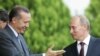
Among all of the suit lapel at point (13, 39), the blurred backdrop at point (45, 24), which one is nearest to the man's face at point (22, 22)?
the suit lapel at point (13, 39)

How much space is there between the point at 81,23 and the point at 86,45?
352 mm

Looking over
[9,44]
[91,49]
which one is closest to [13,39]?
[9,44]

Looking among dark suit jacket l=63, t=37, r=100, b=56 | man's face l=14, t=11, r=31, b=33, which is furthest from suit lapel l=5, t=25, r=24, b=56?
dark suit jacket l=63, t=37, r=100, b=56

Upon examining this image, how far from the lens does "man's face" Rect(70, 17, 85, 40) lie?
29.9 ft

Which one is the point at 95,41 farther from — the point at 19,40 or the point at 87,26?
the point at 19,40

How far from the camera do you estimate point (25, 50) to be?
9.23 metres

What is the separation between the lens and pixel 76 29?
9.12 m

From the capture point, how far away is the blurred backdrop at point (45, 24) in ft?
71.0

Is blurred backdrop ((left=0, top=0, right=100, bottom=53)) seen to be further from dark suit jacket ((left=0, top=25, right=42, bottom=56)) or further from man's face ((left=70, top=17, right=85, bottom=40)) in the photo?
dark suit jacket ((left=0, top=25, right=42, bottom=56))

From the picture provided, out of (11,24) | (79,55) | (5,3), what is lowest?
(5,3)

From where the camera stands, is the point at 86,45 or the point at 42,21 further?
the point at 42,21

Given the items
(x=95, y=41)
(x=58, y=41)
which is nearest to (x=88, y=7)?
(x=58, y=41)

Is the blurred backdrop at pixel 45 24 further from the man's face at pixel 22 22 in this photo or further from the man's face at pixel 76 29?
the man's face at pixel 22 22

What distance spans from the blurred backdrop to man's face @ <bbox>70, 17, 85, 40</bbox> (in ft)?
39.5
